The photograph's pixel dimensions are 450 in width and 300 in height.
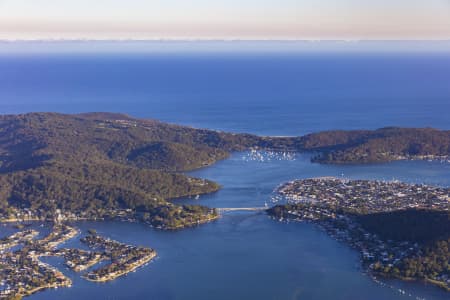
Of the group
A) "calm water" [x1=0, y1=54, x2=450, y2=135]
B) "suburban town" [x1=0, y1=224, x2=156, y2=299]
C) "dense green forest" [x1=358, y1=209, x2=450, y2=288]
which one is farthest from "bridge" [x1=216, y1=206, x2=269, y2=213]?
"calm water" [x1=0, y1=54, x2=450, y2=135]

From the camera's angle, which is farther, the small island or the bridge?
the bridge

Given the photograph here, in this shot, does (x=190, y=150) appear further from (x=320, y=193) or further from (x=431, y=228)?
(x=431, y=228)

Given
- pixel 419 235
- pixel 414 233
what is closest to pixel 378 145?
pixel 414 233

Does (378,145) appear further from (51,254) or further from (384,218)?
(51,254)

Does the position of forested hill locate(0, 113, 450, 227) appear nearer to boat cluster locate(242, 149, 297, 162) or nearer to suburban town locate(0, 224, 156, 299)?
boat cluster locate(242, 149, 297, 162)

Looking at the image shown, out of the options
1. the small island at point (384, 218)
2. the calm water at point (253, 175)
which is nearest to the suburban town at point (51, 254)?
the calm water at point (253, 175)

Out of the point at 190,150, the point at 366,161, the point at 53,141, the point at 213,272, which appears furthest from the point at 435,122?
the point at 213,272
